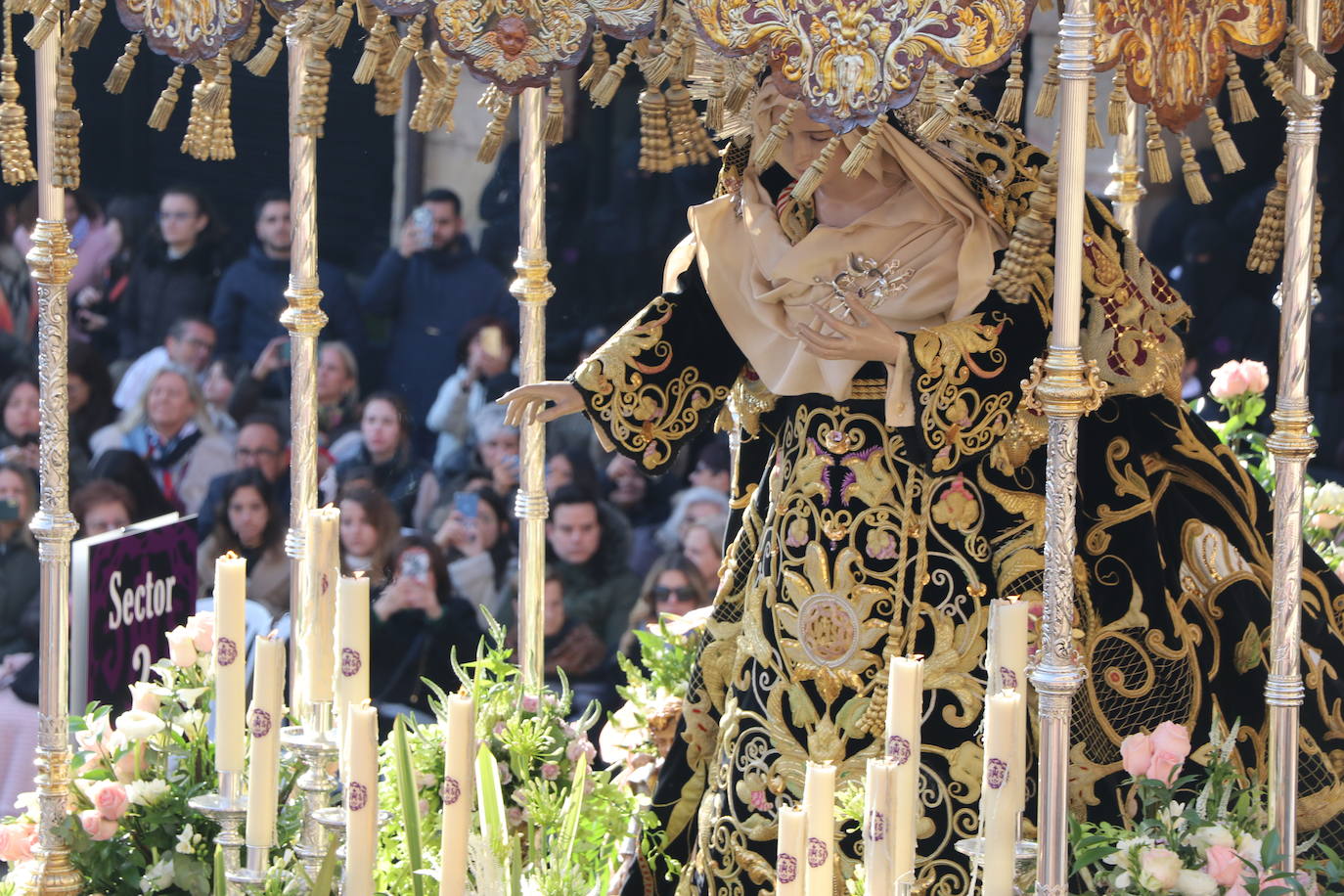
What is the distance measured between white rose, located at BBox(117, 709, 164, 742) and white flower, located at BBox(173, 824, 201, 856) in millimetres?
187

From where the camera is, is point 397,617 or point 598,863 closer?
point 598,863

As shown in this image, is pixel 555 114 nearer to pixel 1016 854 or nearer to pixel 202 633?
pixel 202 633

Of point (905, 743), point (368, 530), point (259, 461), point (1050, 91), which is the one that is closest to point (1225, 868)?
point (905, 743)

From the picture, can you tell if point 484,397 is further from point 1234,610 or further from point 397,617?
point 1234,610

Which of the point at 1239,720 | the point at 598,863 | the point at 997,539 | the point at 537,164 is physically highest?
the point at 537,164

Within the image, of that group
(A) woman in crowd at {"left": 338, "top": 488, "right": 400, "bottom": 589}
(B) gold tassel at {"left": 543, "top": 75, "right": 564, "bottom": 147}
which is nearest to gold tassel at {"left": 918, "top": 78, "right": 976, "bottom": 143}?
(B) gold tassel at {"left": 543, "top": 75, "right": 564, "bottom": 147}

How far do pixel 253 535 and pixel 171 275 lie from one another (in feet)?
2.78

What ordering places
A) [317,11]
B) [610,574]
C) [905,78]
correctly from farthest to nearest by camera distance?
[610,574]
[317,11]
[905,78]

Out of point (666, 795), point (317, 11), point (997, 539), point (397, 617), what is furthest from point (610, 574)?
point (317, 11)

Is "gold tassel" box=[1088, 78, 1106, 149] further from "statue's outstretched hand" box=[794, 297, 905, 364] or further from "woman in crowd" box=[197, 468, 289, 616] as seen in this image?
"woman in crowd" box=[197, 468, 289, 616]

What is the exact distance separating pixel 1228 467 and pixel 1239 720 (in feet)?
1.56

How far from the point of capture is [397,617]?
6383mm

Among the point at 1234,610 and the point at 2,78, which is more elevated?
the point at 2,78

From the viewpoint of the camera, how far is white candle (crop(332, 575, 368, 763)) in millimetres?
3646
